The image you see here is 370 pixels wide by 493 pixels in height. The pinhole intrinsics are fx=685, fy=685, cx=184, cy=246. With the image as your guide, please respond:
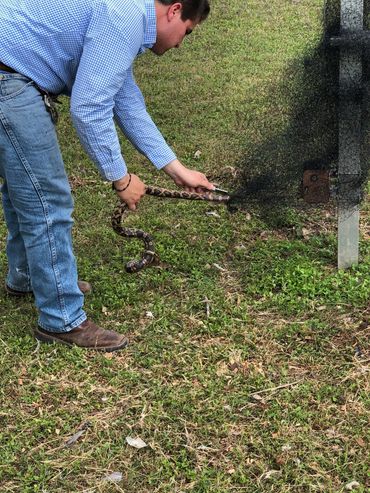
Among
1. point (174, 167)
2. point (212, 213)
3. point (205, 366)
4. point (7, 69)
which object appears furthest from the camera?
point (212, 213)

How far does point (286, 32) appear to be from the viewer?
9.73 metres

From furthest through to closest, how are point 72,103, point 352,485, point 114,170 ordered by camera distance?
point 114,170
point 72,103
point 352,485

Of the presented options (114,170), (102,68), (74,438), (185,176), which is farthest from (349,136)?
(74,438)

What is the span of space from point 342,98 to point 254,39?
6229 mm

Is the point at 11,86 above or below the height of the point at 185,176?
above

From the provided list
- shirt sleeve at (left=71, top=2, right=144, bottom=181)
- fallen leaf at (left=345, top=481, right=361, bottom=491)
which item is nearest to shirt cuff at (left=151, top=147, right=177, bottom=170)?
shirt sleeve at (left=71, top=2, right=144, bottom=181)

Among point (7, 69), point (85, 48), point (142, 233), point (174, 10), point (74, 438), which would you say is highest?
point (174, 10)

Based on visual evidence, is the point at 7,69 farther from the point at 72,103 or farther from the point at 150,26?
the point at 150,26

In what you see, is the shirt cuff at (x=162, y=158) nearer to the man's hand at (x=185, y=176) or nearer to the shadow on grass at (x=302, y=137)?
the man's hand at (x=185, y=176)

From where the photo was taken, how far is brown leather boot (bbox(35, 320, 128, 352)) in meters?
3.73

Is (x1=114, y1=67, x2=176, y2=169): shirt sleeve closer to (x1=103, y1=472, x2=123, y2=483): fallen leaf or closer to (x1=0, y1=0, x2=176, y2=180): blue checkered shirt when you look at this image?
(x1=0, y1=0, x2=176, y2=180): blue checkered shirt

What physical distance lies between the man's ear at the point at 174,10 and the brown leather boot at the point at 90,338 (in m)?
1.67

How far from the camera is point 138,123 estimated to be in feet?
11.9

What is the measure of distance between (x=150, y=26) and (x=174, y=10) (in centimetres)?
13
